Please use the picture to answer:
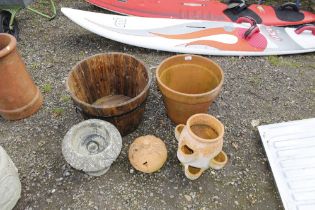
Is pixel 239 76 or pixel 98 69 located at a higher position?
pixel 98 69

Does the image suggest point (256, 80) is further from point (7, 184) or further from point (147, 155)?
point (7, 184)

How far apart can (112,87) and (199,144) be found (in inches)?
44.3

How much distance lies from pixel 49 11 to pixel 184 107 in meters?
2.68

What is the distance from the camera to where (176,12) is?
3.63 m

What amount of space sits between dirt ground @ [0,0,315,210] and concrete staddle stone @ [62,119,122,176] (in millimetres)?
235

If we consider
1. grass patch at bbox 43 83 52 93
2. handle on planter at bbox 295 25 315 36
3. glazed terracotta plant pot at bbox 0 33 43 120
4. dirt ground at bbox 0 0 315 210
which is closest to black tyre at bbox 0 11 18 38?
dirt ground at bbox 0 0 315 210

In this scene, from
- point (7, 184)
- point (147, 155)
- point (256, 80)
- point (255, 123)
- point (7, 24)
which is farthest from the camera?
point (7, 24)

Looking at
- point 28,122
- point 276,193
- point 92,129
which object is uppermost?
point 92,129

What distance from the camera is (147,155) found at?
2.16m

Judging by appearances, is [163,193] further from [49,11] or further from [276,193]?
[49,11]

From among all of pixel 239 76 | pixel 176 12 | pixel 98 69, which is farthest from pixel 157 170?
pixel 176 12

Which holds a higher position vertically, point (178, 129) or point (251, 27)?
point (251, 27)

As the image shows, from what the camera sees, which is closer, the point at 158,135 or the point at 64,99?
the point at 158,135

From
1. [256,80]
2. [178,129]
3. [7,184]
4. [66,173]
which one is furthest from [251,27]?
[7,184]
